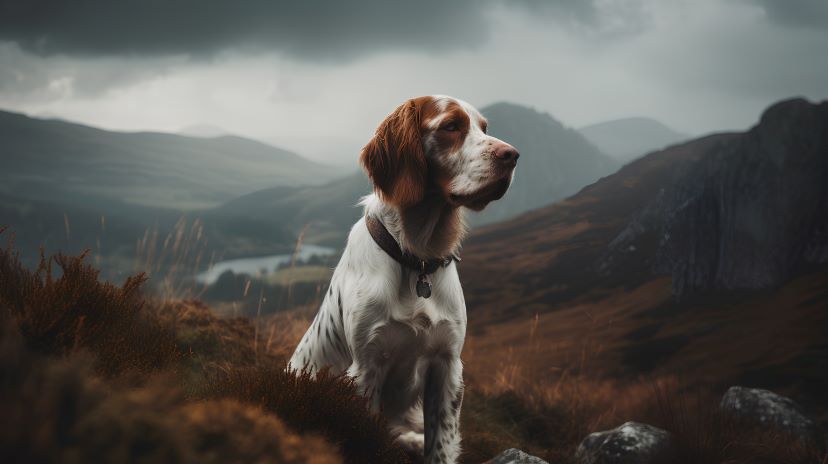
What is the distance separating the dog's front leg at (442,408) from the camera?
10.2 ft

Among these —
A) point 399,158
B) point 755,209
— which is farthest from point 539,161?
point 399,158

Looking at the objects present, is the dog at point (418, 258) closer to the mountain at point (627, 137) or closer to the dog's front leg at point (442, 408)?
the dog's front leg at point (442, 408)

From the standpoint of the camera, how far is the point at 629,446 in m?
3.51

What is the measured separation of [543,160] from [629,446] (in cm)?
605

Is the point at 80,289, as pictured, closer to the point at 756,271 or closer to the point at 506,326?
the point at 506,326

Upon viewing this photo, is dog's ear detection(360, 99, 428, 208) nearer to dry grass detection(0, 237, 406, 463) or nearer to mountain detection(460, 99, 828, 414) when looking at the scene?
dry grass detection(0, 237, 406, 463)

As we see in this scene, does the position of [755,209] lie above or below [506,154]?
below

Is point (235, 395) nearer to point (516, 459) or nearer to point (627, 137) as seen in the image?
point (516, 459)

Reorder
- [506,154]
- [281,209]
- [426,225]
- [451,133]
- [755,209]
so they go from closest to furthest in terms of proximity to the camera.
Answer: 1. [506,154]
2. [451,133]
3. [426,225]
4. [755,209]
5. [281,209]

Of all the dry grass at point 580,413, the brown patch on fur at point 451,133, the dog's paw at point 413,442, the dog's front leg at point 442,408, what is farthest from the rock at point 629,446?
the brown patch on fur at point 451,133

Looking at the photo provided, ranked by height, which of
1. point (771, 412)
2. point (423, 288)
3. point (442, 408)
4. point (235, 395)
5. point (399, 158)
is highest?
point (399, 158)

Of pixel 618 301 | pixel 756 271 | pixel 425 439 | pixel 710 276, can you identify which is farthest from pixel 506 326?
pixel 425 439

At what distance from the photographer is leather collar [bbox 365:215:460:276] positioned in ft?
9.75

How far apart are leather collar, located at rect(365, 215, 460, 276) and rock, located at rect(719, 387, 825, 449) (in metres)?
2.92
